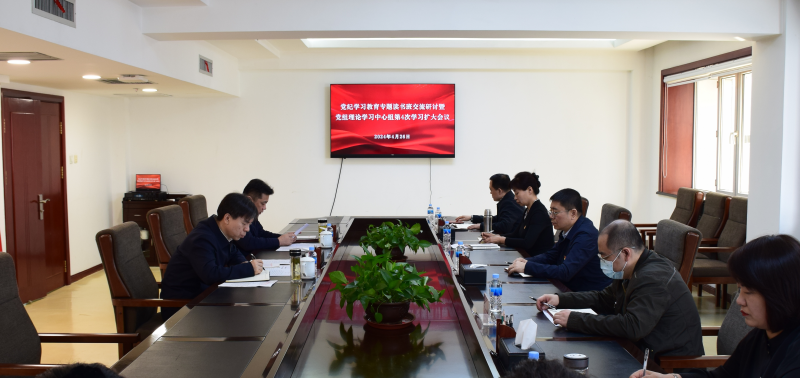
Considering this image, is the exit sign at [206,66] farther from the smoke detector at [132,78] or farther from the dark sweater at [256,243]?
the dark sweater at [256,243]

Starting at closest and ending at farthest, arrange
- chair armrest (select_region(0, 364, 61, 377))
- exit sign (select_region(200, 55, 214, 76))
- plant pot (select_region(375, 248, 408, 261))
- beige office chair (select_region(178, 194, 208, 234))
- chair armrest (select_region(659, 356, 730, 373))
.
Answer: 1. chair armrest (select_region(0, 364, 61, 377))
2. chair armrest (select_region(659, 356, 730, 373))
3. plant pot (select_region(375, 248, 408, 261))
4. beige office chair (select_region(178, 194, 208, 234))
5. exit sign (select_region(200, 55, 214, 76))

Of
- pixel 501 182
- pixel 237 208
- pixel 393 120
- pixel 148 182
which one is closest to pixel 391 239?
pixel 237 208

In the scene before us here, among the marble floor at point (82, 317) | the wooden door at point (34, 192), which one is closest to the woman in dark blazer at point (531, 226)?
the marble floor at point (82, 317)

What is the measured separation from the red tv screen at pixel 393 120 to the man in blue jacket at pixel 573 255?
372cm

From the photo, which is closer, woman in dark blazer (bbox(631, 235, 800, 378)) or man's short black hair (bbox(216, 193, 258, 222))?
woman in dark blazer (bbox(631, 235, 800, 378))

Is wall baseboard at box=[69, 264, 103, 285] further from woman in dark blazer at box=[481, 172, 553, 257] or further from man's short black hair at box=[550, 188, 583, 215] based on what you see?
man's short black hair at box=[550, 188, 583, 215]

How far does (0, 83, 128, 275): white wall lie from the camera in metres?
6.28

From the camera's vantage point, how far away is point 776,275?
159cm

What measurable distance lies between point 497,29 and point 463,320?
2664 millimetres


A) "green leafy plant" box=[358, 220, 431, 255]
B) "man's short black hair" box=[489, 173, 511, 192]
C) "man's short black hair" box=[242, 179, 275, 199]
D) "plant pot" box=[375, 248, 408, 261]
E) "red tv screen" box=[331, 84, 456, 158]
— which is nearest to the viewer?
"green leafy plant" box=[358, 220, 431, 255]

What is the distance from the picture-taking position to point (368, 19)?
4.41m

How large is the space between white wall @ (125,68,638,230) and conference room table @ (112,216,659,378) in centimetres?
440

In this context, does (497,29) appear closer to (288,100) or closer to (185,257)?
(185,257)

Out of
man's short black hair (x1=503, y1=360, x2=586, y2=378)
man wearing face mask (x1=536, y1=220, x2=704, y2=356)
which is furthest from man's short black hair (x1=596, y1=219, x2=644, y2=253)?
man's short black hair (x1=503, y1=360, x2=586, y2=378)
